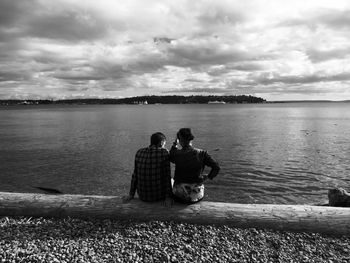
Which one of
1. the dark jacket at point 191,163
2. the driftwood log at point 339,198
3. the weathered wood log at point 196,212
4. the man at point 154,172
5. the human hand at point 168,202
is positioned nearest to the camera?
the weathered wood log at point 196,212

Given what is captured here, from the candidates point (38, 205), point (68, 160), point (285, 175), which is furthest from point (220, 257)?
point (68, 160)

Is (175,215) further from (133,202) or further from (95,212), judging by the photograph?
(95,212)

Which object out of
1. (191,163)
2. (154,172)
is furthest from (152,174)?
(191,163)

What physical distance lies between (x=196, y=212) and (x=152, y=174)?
167 cm

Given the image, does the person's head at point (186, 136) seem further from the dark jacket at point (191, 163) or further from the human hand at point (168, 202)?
the human hand at point (168, 202)

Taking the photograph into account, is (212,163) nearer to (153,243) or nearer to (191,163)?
(191,163)

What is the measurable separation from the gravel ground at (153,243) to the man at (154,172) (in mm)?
881

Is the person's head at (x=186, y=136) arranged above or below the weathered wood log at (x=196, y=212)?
above

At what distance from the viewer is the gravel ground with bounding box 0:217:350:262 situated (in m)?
6.98

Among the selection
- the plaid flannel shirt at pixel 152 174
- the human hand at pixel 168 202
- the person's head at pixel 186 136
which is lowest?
the human hand at pixel 168 202

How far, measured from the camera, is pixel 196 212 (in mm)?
8641

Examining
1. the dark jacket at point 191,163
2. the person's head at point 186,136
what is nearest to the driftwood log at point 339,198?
the dark jacket at point 191,163

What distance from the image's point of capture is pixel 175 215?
860cm

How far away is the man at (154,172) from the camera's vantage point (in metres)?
8.66
